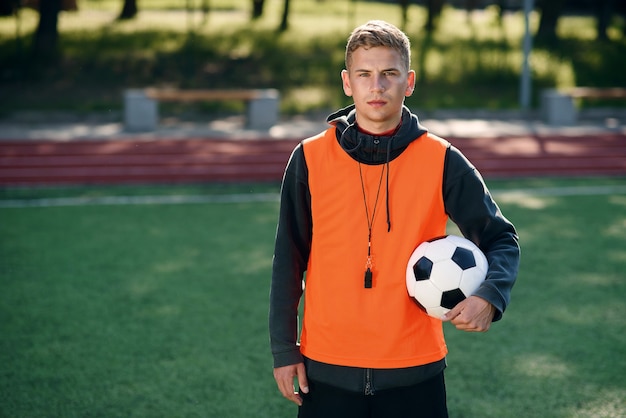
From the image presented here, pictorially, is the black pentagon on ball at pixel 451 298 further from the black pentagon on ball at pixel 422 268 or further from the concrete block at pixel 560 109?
the concrete block at pixel 560 109

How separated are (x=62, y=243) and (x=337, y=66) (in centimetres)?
1160

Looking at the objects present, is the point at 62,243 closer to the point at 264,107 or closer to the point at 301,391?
the point at 301,391

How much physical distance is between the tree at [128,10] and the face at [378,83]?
19310 millimetres

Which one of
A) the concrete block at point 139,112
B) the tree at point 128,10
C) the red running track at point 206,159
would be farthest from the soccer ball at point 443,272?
the tree at point 128,10

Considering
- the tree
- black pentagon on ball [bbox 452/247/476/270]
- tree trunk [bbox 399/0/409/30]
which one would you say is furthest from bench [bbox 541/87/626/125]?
black pentagon on ball [bbox 452/247/476/270]

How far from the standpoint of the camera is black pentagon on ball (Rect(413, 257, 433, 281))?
8.23 ft

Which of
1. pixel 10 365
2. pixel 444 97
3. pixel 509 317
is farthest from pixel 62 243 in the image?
pixel 444 97

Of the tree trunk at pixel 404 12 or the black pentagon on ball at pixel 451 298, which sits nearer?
the black pentagon on ball at pixel 451 298

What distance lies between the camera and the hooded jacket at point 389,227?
2.53 metres

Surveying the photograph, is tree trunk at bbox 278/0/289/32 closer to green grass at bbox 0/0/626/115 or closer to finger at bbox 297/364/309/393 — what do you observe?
green grass at bbox 0/0/626/115

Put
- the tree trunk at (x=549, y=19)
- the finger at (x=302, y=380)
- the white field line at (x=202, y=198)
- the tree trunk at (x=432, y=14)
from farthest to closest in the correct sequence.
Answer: the tree trunk at (x=549, y=19) → the tree trunk at (x=432, y=14) → the white field line at (x=202, y=198) → the finger at (x=302, y=380)

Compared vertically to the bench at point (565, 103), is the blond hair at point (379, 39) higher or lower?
higher

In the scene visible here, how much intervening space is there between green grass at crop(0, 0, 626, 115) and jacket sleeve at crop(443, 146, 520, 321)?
13.5 metres

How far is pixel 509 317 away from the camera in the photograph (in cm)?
566
